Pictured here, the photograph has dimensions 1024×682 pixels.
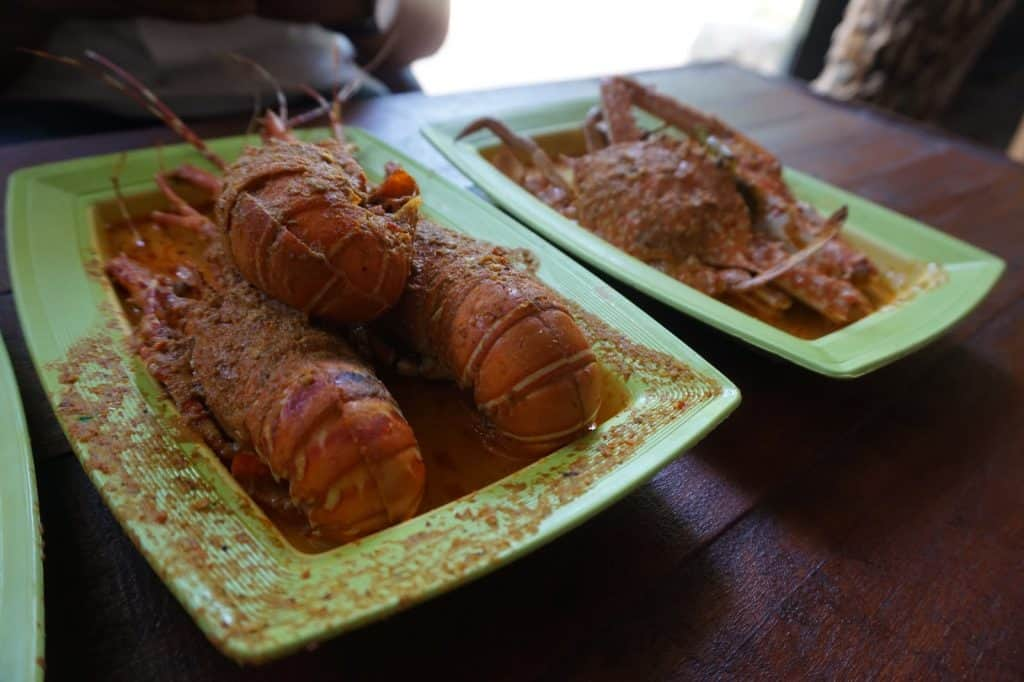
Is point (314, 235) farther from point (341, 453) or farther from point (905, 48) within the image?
point (905, 48)

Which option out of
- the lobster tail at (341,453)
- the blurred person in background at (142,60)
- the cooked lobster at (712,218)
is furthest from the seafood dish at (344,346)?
the blurred person in background at (142,60)

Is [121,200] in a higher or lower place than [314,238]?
lower

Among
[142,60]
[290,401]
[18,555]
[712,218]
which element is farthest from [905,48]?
[18,555]

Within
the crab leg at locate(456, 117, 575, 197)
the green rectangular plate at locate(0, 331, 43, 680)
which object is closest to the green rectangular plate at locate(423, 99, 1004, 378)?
the crab leg at locate(456, 117, 575, 197)

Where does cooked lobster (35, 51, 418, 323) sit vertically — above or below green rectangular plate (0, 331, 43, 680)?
above

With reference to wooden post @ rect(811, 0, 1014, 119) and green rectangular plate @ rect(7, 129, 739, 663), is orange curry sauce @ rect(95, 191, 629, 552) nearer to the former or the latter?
green rectangular plate @ rect(7, 129, 739, 663)

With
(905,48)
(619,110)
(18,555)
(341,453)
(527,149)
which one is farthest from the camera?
(905,48)

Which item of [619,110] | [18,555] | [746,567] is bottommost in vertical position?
[746,567]
